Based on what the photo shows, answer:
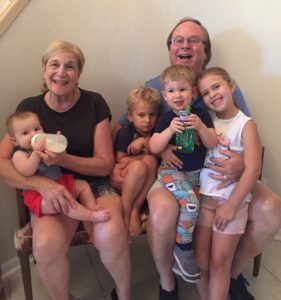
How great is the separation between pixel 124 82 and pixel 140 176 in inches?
30.1

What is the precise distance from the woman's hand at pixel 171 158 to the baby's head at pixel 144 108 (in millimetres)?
189

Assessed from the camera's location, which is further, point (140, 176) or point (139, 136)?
point (139, 136)

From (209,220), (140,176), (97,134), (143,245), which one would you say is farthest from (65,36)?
(143,245)

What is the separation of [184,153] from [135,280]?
0.81 meters

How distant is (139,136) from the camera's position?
1662 mm

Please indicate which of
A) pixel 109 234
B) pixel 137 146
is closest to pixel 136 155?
pixel 137 146

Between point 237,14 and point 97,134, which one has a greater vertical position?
point 237,14

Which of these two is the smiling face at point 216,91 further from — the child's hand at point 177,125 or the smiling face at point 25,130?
the smiling face at point 25,130

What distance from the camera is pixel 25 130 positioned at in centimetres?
132

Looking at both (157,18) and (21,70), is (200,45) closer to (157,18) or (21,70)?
(157,18)

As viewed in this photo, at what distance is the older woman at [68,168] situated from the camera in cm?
133

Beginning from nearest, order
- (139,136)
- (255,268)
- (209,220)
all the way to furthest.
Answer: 1. (209,220)
2. (139,136)
3. (255,268)

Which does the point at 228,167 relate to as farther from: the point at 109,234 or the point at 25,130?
the point at 25,130

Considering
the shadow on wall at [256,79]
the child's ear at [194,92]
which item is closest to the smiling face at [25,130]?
the child's ear at [194,92]
